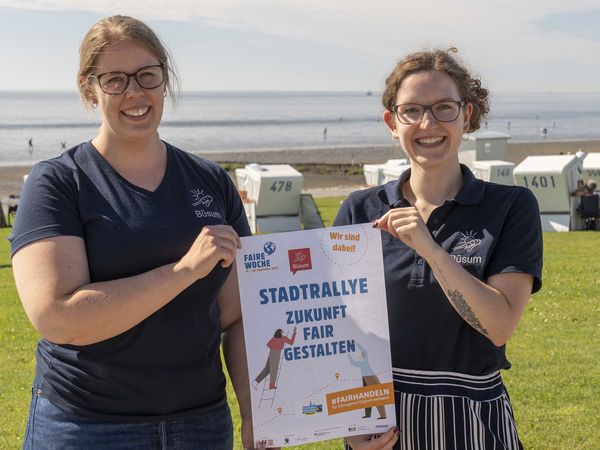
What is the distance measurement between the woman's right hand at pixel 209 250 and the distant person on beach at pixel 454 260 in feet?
1.78

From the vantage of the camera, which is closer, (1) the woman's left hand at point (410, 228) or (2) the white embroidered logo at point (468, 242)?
(1) the woman's left hand at point (410, 228)

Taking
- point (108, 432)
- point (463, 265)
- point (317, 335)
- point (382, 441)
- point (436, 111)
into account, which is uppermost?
point (436, 111)

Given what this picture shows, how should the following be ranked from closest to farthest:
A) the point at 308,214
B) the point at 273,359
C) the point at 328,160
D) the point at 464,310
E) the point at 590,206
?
the point at 464,310
the point at 273,359
the point at 590,206
the point at 308,214
the point at 328,160

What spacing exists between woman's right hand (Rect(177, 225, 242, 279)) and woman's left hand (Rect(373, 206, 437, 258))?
20.6 inches

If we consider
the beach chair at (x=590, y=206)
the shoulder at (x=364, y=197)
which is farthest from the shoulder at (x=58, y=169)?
the beach chair at (x=590, y=206)

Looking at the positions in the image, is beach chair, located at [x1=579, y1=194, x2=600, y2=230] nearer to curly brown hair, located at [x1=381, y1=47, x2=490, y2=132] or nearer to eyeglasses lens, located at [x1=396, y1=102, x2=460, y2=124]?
curly brown hair, located at [x1=381, y1=47, x2=490, y2=132]

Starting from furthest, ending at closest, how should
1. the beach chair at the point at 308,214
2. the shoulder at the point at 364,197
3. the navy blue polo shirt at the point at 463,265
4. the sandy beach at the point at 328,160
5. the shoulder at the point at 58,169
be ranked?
the sandy beach at the point at 328,160
the beach chair at the point at 308,214
the shoulder at the point at 364,197
the navy blue polo shirt at the point at 463,265
the shoulder at the point at 58,169

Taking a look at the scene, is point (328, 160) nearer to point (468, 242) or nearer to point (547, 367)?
point (547, 367)

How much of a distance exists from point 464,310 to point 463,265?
0.18m

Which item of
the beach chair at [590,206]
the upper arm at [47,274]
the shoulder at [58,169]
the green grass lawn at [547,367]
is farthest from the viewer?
the beach chair at [590,206]

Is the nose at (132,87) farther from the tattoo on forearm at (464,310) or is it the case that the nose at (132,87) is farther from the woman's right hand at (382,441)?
the woman's right hand at (382,441)

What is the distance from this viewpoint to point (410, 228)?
2.58 metres

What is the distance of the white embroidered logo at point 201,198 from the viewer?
2.63 m

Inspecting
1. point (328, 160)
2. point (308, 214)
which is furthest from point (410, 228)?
point (328, 160)
